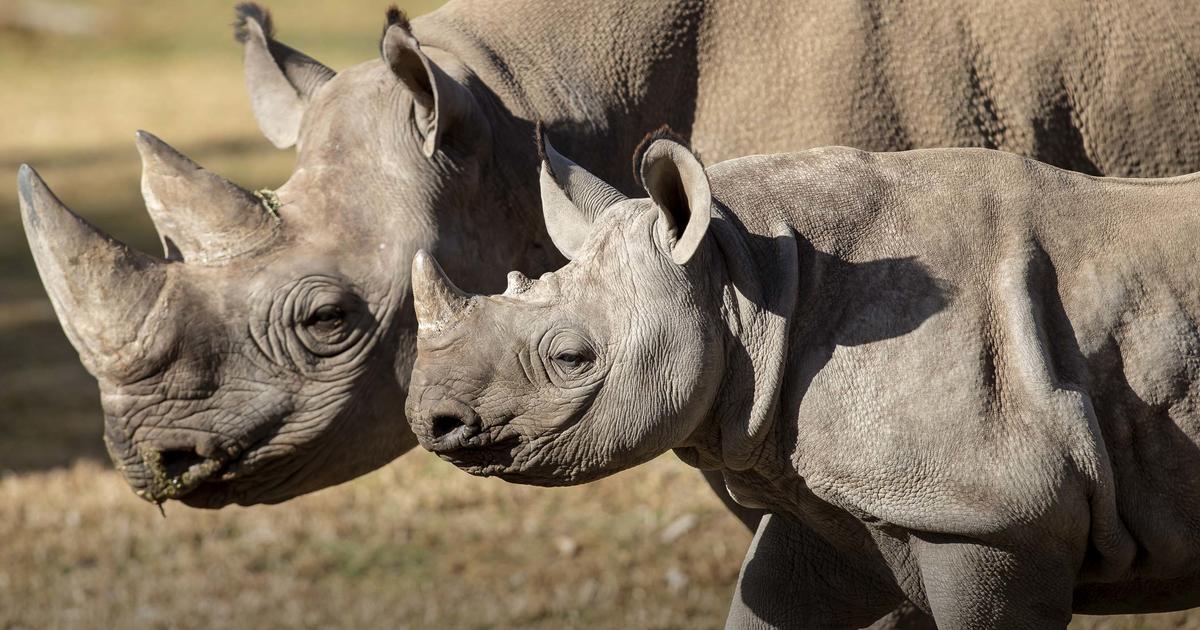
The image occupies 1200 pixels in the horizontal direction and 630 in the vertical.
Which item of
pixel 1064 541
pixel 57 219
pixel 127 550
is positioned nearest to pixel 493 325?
pixel 1064 541

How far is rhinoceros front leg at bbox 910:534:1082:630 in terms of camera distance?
2928 mm

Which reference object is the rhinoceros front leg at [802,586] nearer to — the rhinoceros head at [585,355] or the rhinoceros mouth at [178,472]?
the rhinoceros head at [585,355]

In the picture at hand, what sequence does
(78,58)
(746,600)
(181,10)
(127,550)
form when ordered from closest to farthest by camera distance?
1. (746,600)
2. (127,550)
3. (78,58)
4. (181,10)

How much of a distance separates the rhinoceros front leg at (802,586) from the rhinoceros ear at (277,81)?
1860 mm

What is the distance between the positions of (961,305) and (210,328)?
6.15 ft

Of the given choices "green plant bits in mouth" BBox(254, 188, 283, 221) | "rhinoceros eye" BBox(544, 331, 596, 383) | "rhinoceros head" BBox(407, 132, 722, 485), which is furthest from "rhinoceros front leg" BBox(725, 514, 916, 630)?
"green plant bits in mouth" BBox(254, 188, 283, 221)

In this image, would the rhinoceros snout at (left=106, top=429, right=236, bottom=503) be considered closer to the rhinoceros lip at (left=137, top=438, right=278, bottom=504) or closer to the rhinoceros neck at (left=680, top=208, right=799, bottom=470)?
the rhinoceros lip at (left=137, top=438, right=278, bottom=504)

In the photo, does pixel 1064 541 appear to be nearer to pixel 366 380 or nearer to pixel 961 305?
pixel 961 305

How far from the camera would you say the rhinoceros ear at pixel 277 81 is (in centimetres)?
451

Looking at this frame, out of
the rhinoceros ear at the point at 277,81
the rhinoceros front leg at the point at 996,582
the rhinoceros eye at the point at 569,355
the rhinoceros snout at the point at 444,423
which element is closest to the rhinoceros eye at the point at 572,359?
the rhinoceros eye at the point at 569,355

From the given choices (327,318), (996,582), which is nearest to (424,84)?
(327,318)

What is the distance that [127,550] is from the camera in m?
6.39

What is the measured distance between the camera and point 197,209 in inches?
157

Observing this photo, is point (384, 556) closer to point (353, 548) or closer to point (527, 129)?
point (353, 548)
